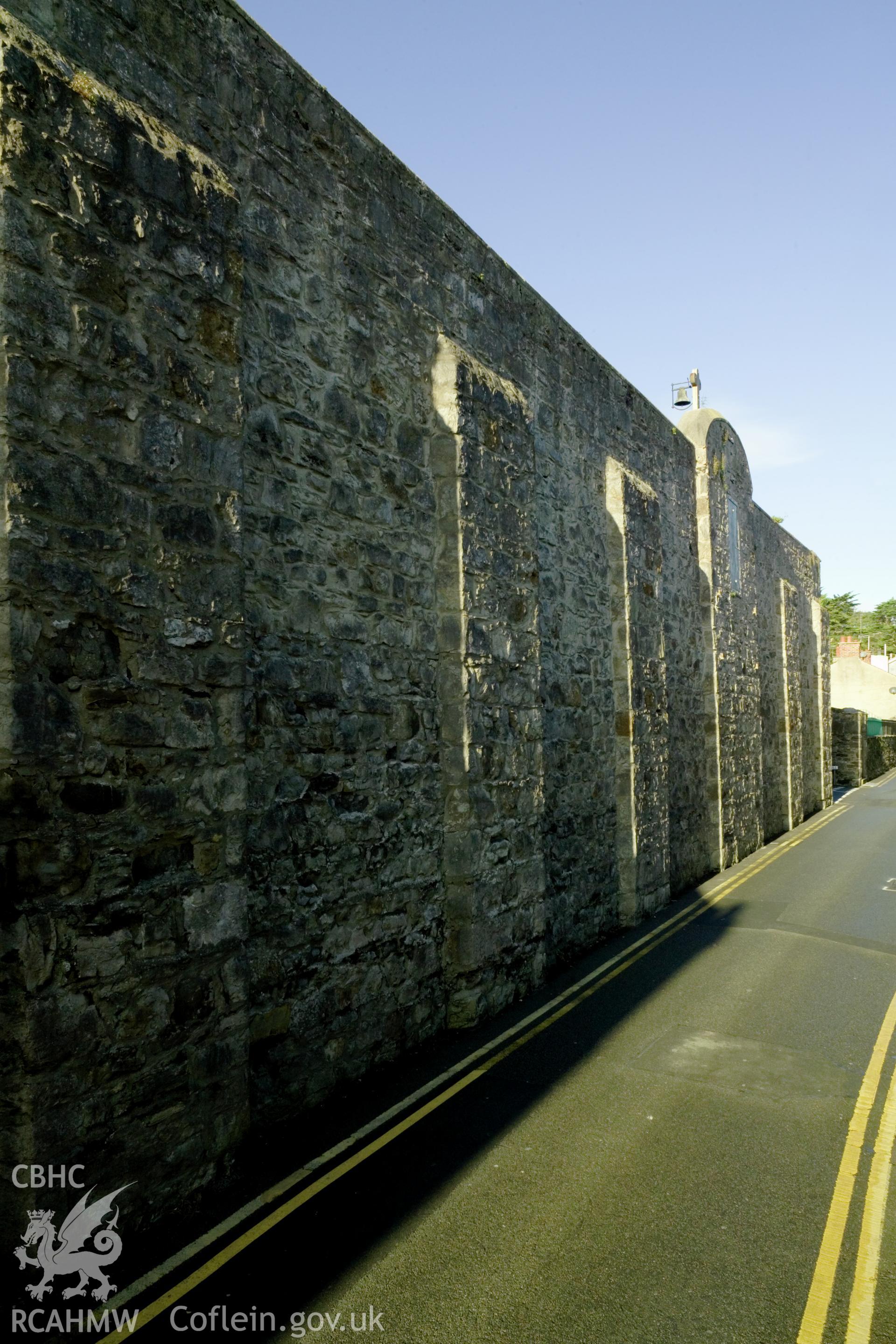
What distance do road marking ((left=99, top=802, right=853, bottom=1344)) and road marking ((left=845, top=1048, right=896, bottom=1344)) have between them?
2525 mm

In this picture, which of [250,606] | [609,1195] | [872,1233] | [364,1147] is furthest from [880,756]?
[250,606]

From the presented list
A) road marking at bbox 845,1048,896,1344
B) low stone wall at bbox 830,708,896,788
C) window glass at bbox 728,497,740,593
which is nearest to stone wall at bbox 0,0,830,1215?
road marking at bbox 845,1048,896,1344

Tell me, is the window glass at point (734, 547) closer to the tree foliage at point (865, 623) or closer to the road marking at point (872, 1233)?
the road marking at point (872, 1233)

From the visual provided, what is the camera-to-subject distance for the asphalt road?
391cm

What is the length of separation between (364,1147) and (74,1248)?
1.78 m

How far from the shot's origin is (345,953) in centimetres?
Result: 618

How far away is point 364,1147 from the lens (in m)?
5.31

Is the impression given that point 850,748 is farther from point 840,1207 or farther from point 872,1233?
point 872,1233

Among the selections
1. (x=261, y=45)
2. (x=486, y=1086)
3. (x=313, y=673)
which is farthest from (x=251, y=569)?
(x=486, y=1086)

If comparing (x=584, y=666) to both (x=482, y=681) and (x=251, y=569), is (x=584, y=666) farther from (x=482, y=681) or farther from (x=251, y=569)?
(x=251, y=569)

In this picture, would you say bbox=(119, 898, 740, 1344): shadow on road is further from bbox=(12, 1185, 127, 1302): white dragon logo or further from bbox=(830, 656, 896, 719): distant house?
bbox=(830, 656, 896, 719): distant house

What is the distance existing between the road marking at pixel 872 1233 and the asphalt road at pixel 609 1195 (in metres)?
0.02

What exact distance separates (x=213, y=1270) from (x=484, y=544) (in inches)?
220

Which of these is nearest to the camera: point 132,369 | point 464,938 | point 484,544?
point 132,369
